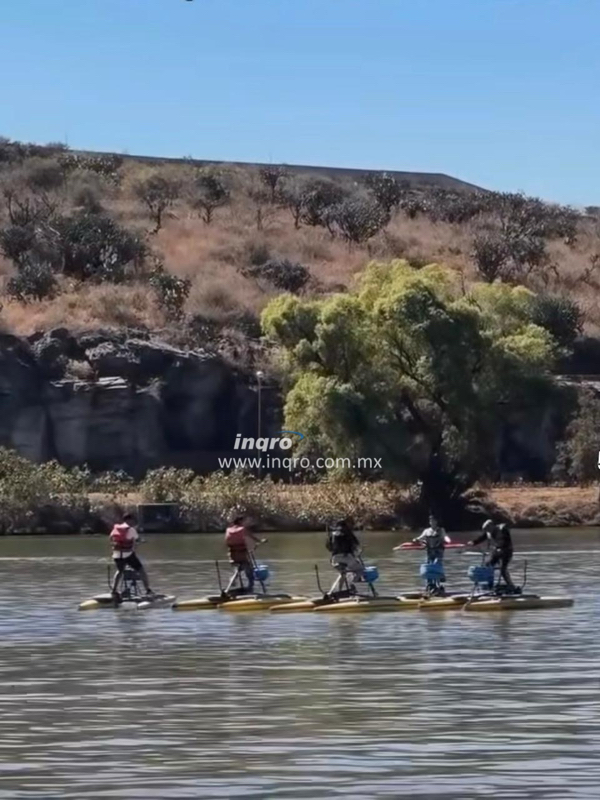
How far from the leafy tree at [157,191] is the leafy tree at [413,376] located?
5354 centimetres

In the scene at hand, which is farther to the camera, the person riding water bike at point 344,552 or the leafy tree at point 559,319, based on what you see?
the leafy tree at point 559,319

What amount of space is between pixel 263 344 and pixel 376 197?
5174cm

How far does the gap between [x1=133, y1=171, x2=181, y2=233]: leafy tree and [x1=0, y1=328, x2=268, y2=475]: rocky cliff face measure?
4285 centimetres

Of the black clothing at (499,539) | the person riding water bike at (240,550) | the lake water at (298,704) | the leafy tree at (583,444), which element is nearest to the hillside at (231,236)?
the leafy tree at (583,444)

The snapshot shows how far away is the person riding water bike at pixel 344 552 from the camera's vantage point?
126ft

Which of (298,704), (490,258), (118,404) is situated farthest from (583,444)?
(298,704)

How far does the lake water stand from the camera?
62.6 ft

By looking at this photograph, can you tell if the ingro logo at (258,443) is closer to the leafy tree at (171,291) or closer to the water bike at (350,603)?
the leafy tree at (171,291)

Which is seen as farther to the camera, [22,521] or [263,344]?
[263,344]

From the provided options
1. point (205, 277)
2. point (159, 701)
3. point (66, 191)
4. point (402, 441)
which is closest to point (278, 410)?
point (402, 441)

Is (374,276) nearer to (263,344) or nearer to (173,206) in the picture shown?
(263,344)

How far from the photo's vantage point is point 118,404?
87.1 meters

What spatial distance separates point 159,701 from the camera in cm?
2483

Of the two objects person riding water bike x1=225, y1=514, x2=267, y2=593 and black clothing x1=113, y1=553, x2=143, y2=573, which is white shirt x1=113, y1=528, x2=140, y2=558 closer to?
black clothing x1=113, y1=553, x2=143, y2=573
